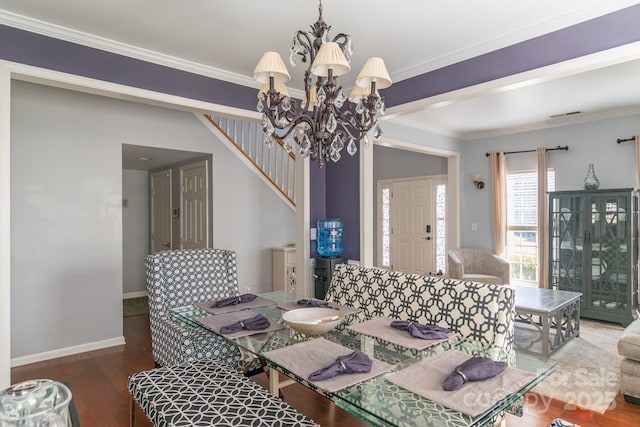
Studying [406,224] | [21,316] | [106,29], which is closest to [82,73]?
[106,29]

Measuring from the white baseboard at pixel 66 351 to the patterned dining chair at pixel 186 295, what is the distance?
1.18 metres

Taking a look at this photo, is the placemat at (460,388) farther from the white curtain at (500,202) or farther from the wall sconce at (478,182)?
the wall sconce at (478,182)

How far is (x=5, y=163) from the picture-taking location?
248 cm

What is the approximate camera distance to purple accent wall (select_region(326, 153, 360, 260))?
409 centimetres

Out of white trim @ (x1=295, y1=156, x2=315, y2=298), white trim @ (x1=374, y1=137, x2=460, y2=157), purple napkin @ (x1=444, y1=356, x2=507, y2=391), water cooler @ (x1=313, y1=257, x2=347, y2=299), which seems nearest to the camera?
purple napkin @ (x1=444, y1=356, x2=507, y2=391)

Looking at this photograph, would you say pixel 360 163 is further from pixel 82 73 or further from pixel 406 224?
pixel 406 224

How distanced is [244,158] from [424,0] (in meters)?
3.18

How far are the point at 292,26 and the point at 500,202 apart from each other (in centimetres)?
455

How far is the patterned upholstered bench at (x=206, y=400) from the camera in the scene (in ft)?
5.09

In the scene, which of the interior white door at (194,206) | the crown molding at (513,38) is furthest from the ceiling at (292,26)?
the interior white door at (194,206)

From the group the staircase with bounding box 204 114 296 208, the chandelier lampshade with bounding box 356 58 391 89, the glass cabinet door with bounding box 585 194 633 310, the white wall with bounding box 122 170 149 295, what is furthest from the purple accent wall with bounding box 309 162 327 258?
the white wall with bounding box 122 170 149 295

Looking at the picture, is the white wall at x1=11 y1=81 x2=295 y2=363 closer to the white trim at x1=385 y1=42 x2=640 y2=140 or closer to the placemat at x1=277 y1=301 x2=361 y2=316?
the placemat at x1=277 y1=301 x2=361 y2=316

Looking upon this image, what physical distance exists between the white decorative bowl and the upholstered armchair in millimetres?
3471

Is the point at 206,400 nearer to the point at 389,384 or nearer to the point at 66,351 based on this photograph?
the point at 389,384
